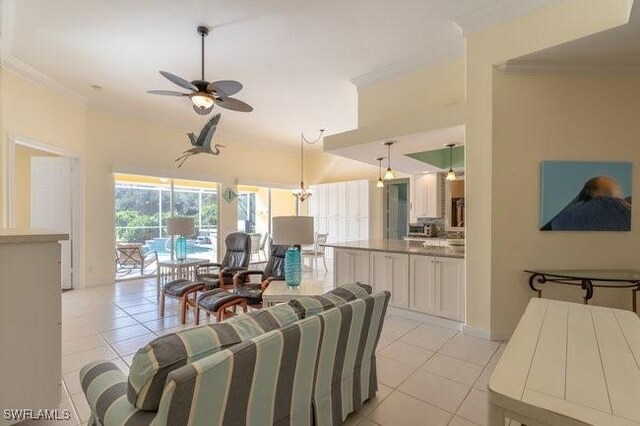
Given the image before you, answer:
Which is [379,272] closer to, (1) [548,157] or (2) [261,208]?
(1) [548,157]

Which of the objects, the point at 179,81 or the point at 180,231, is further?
the point at 180,231

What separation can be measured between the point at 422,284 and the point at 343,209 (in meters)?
4.99

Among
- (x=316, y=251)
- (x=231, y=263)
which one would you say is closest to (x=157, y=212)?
(x=231, y=263)

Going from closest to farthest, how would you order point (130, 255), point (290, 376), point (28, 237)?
point (290, 376) → point (28, 237) → point (130, 255)

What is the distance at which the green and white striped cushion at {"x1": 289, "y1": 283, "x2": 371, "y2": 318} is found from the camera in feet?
5.56

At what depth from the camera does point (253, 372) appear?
4.08 feet

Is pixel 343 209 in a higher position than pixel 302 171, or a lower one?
lower

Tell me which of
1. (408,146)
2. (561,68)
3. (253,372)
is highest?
(561,68)

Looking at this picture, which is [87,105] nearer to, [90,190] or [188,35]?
[90,190]

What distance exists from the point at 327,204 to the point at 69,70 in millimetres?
6239

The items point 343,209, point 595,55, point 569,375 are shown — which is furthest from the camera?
point 343,209

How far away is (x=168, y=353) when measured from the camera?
1136 mm

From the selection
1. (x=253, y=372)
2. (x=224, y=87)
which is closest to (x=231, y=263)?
(x=224, y=87)

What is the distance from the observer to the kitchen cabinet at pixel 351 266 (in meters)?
4.41
